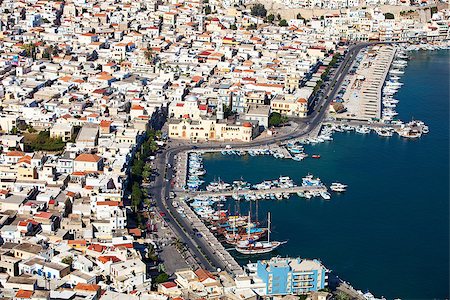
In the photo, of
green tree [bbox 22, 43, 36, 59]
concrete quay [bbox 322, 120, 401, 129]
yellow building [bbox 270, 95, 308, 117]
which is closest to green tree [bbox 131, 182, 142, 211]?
yellow building [bbox 270, 95, 308, 117]

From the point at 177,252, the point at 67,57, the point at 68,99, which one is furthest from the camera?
the point at 67,57

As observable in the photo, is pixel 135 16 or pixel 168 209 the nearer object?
pixel 168 209

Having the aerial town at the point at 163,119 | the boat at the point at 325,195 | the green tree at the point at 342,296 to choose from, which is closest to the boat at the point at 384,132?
the aerial town at the point at 163,119

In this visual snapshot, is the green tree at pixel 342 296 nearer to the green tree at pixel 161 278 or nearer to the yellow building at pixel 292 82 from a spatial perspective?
the green tree at pixel 161 278

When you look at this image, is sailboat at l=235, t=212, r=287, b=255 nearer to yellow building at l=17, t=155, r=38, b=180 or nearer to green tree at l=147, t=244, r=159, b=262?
green tree at l=147, t=244, r=159, b=262

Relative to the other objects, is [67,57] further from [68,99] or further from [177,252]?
[177,252]

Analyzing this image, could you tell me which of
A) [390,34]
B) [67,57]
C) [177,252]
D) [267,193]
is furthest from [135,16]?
[177,252]
